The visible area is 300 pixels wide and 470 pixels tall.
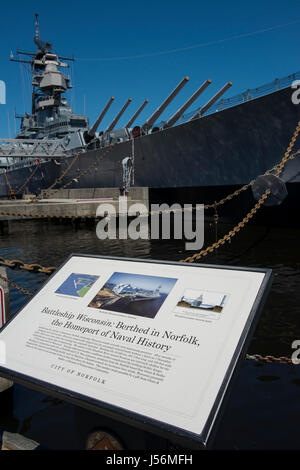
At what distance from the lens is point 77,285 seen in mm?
2504

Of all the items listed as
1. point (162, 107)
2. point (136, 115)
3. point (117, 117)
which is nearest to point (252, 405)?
point (162, 107)

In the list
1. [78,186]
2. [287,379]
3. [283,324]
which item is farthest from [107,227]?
[287,379]

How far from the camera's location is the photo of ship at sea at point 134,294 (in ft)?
6.99

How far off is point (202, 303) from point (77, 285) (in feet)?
3.14

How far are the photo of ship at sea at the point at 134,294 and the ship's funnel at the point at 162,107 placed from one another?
56.5 ft

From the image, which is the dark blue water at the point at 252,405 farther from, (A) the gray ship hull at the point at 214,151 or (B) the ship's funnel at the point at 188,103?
(B) the ship's funnel at the point at 188,103

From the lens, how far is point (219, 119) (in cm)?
1477

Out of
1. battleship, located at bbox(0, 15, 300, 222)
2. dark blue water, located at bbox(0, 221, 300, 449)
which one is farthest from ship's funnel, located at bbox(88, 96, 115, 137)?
dark blue water, located at bbox(0, 221, 300, 449)

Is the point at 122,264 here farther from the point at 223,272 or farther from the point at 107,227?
the point at 107,227

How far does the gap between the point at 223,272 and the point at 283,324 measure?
3.46m

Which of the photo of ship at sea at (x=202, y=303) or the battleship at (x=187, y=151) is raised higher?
the battleship at (x=187, y=151)

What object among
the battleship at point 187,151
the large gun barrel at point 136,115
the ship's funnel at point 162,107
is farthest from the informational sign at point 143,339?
the large gun barrel at point 136,115

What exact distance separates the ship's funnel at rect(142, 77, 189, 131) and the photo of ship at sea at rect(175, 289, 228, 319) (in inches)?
687

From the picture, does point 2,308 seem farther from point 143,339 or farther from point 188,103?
point 188,103
